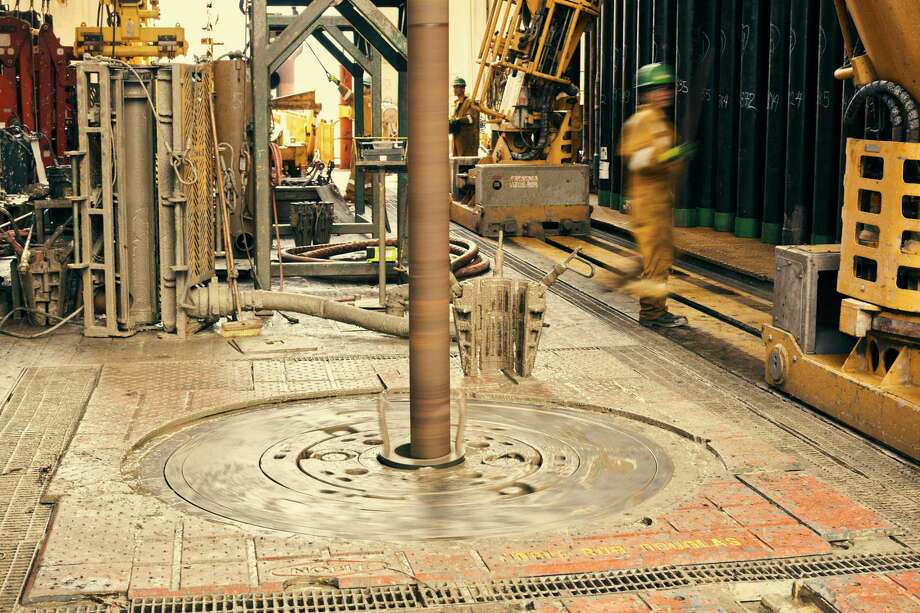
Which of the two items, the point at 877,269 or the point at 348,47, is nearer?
the point at 877,269

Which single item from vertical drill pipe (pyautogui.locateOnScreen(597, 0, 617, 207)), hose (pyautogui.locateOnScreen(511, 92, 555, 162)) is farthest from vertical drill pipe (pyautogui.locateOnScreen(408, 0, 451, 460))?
vertical drill pipe (pyautogui.locateOnScreen(597, 0, 617, 207))

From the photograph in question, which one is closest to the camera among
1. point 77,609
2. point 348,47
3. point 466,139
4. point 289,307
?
point 77,609

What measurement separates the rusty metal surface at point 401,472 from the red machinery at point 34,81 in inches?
562

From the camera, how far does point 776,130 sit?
55.6 feet

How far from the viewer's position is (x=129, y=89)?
10.6m

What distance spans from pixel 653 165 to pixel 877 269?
8.64 feet

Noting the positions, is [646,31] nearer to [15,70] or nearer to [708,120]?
[708,120]

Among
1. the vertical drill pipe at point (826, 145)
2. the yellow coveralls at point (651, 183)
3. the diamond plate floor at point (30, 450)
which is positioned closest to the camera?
the diamond plate floor at point (30, 450)

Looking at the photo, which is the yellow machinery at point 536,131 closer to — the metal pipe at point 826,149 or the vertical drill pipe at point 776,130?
the vertical drill pipe at point 776,130

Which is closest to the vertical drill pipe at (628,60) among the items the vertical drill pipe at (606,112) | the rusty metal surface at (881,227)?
the vertical drill pipe at (606,112)

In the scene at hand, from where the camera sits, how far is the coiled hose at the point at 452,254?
13938mm

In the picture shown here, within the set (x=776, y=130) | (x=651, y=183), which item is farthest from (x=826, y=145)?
(x=651, y=183)

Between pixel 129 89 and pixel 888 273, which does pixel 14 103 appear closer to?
pixel 129 89

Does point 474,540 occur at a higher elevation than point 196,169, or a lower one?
lower
